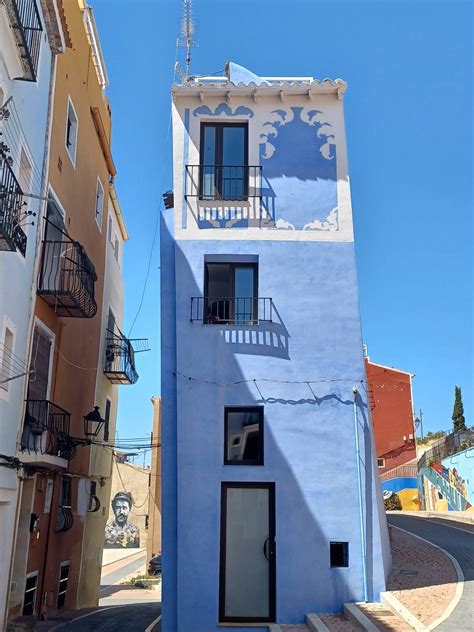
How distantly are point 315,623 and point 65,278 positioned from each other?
27.0 ft

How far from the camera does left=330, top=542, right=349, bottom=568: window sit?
10.6 meters

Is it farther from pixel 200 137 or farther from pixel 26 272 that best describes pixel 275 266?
pixel 26 272

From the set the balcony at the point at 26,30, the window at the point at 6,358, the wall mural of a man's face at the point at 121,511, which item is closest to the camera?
the balcony at the point at 26,30

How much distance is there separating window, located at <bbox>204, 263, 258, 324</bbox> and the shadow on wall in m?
0.38

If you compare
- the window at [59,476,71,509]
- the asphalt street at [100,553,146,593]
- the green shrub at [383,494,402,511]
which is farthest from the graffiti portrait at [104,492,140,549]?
the window at [59,476,71,509]

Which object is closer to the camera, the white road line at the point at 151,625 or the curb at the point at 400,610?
the curb at the point at 400,610

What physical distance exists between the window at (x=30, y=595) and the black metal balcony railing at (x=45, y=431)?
8.11 ft

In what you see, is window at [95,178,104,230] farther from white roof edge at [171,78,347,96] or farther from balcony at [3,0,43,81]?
white roof edge at [171,78,347,96]

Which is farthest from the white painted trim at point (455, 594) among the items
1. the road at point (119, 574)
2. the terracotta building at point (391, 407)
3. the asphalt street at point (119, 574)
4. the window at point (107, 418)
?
the asphalt street at point (119, 574)

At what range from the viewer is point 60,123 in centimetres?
1474

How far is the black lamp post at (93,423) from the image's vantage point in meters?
16.6

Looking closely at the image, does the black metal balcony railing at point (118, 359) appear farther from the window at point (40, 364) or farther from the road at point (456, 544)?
the road at point (456, 544)

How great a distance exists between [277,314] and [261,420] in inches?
75.0

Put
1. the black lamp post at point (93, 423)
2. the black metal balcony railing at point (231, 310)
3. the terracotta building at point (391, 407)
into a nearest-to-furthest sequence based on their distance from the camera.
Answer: the black metal balcony railing at point (231, 310) < the black lamp post at point (93, 423) < the terracotta building at point (391, 407)
